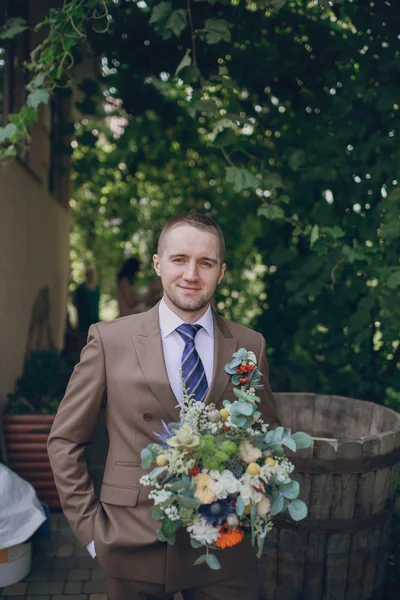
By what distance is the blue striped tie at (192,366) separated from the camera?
6.77 feet

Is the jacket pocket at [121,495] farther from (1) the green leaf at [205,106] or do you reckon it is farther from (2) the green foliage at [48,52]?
(1) the green leaf at [205,106]

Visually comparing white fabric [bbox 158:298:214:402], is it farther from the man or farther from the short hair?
the short hair

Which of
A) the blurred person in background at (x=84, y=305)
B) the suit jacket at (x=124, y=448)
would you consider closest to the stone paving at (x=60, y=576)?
the suit jacket at (x=124, y=448)

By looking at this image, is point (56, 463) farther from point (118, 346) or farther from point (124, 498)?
point (118, 346)

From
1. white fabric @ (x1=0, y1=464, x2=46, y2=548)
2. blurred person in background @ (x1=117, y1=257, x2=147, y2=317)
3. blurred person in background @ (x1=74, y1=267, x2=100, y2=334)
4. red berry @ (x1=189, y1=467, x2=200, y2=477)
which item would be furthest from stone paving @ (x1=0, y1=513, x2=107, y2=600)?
blurred person in background @ (x1=74, y1=267, x2=100, y2=334)

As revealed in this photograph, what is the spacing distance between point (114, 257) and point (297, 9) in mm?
9602

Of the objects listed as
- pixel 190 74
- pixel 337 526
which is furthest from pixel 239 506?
pixel 190 74

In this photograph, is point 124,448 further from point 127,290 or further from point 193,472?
point 127,290

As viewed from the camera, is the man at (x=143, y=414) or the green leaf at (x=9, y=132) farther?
the green leaf at (x=9, y=132)

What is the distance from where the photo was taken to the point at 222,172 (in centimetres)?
748

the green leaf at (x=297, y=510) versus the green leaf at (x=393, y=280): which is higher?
the green leaf at (x=393, y=280)

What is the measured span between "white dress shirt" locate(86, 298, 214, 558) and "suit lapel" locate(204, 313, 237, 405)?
30mm

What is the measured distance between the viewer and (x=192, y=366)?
2.09 meters

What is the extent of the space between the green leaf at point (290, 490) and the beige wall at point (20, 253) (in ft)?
9.73
